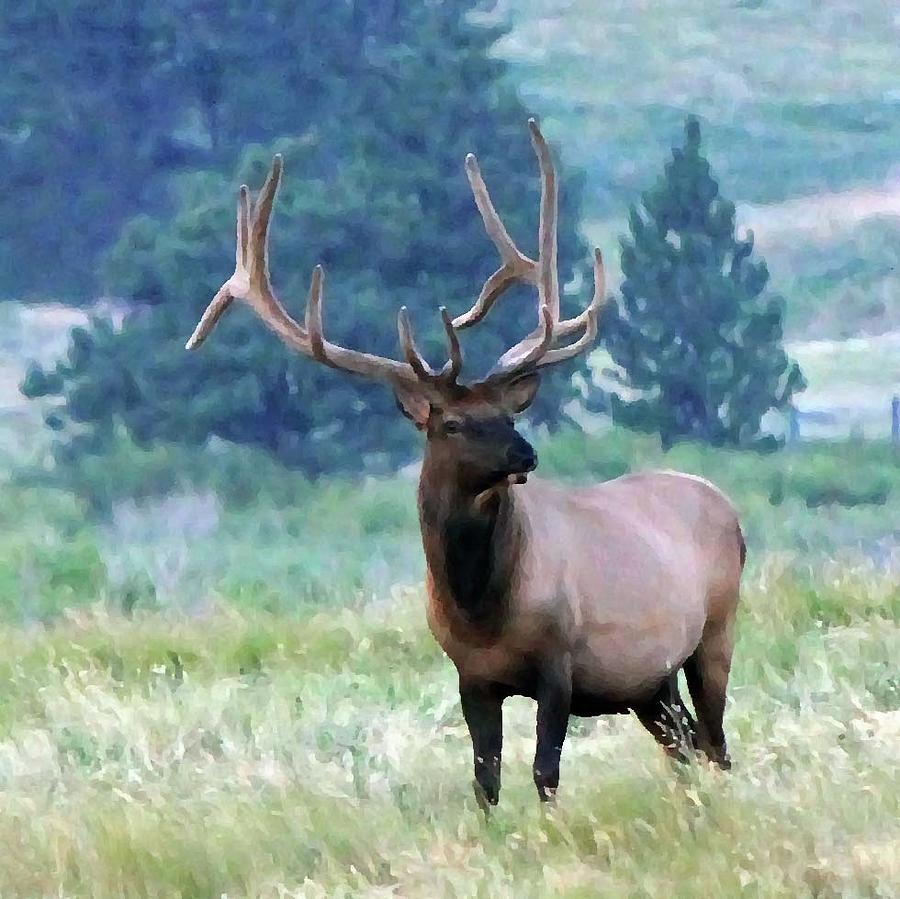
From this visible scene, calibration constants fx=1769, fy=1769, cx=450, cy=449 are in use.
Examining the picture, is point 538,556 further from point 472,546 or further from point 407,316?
point 407,316

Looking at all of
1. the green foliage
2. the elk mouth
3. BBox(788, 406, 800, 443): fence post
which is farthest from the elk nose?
the green foliage

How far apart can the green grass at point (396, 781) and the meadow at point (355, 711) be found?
11 millimetres

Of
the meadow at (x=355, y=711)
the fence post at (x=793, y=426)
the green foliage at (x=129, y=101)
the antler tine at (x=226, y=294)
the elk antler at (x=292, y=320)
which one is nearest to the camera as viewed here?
the meadow at (x=355, y=711)

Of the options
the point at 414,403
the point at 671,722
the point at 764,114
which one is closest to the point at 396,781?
the point at 671,722

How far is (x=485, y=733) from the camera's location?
4.10 m

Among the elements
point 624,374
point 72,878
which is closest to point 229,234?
point 624,374

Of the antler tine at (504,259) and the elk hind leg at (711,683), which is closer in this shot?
the elk hind leg at (711,683)

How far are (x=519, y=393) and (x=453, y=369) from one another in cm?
21

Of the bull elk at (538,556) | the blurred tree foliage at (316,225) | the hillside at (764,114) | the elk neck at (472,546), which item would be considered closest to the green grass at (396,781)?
the bull elk at (538,556)

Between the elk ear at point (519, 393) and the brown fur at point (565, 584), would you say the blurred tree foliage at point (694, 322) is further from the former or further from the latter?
the elk ear at point (519, 393)

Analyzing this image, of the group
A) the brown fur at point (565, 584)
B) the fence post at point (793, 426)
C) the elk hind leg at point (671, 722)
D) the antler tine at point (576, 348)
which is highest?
the antler tine at point (576, 348)

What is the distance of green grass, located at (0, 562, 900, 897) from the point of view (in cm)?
354

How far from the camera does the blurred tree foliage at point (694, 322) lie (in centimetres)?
1097

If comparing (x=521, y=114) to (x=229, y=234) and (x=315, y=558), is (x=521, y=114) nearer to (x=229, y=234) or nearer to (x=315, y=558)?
(x=229, y=234)
